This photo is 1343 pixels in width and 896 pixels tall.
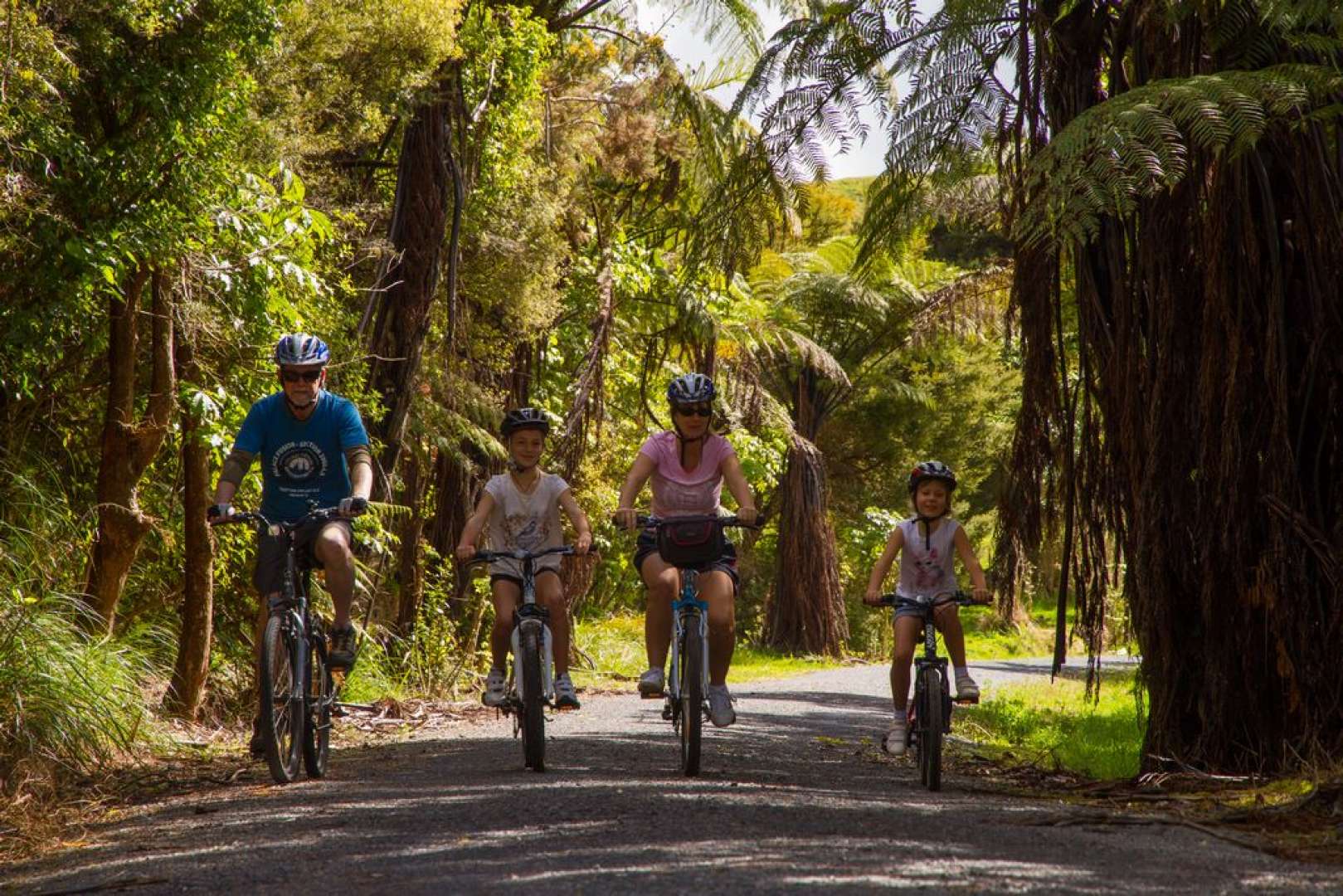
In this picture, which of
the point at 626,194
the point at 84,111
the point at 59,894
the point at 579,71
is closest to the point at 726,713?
the point at 59,894

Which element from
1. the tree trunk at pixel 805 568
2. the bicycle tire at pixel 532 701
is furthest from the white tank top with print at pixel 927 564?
the tree trunk at pixel 805 568

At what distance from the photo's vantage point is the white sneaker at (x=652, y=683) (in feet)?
25.3

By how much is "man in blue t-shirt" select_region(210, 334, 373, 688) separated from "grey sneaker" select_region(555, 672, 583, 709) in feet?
3.48

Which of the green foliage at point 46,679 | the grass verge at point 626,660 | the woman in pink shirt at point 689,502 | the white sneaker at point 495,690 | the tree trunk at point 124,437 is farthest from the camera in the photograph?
the grass verge at point 626,660

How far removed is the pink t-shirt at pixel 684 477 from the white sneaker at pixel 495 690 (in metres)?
1.18

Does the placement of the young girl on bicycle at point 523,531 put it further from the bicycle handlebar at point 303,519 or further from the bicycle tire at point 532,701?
the bicycle handlebar at point 303,519

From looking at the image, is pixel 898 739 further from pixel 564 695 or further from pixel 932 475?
pixel 564 695

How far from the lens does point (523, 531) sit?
26.9 feet

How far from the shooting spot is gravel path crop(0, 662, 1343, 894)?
462 centimetres

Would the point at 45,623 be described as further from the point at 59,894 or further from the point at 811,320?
the point at 811,320

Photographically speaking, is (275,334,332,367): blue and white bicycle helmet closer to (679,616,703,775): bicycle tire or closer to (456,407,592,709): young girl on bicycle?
(456,407,592,709): young girl on bicycle

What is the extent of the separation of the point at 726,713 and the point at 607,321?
11.3 m

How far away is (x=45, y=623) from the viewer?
803 centimetres

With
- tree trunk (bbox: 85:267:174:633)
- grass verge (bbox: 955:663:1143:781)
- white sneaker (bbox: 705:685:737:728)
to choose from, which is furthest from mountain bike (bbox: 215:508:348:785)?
grass verge (bbox: 955:663:1143:781)
